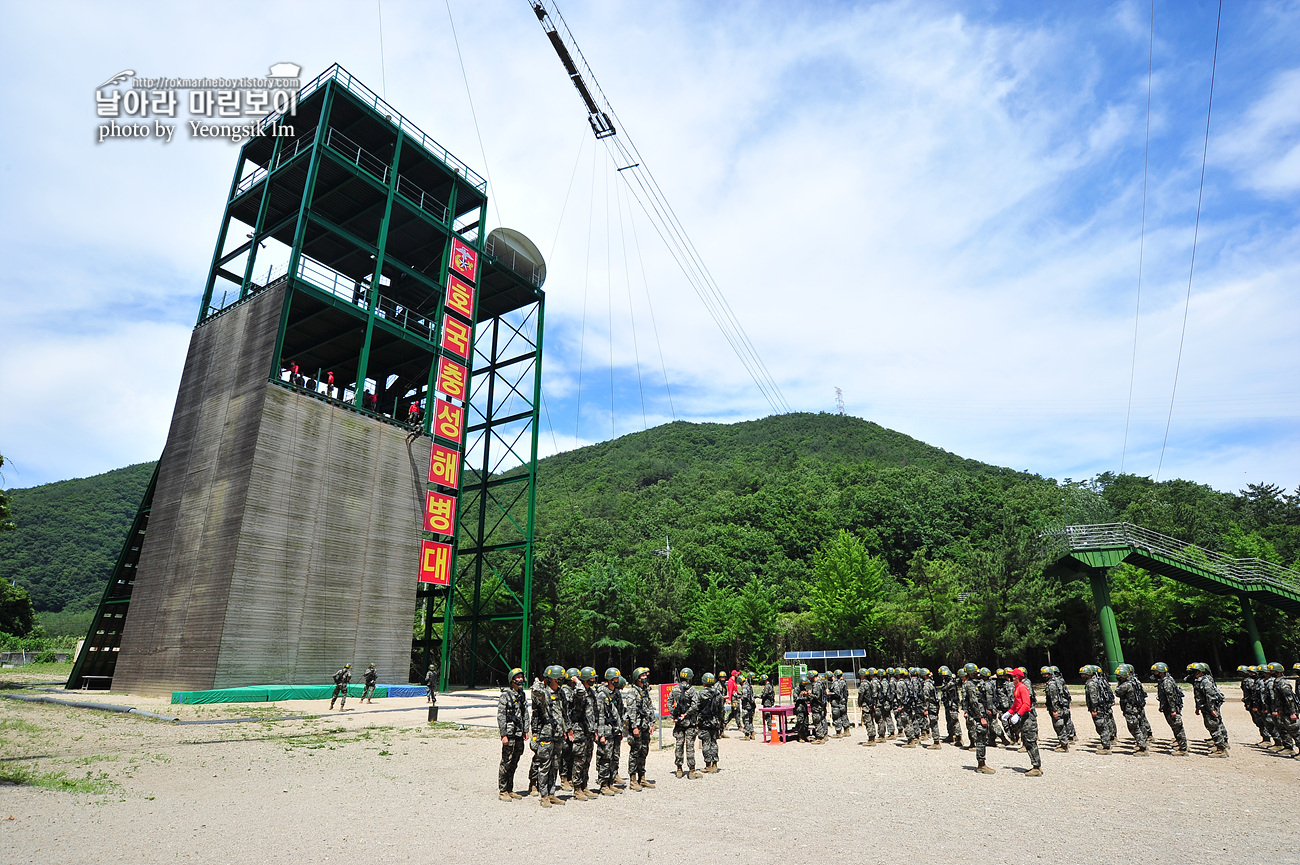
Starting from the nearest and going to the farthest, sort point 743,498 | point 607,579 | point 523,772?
point 523,772 → point 607,579 → point 743,498

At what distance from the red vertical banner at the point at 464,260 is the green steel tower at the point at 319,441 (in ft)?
0.39

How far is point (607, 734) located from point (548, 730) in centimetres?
131

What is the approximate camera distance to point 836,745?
18.9 meters

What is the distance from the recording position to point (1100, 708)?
1599 cm

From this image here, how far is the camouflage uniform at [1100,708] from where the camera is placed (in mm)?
15773

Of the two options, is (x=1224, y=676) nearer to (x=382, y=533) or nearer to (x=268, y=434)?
(x=382, y=533)

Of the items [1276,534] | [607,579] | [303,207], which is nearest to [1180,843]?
[303,207]

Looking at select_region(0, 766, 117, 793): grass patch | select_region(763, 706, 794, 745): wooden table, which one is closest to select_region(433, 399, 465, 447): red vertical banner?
select_region(763, 706, 794, 745): wooden table

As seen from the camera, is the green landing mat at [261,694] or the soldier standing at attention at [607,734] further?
the green landing mat at [261,694]

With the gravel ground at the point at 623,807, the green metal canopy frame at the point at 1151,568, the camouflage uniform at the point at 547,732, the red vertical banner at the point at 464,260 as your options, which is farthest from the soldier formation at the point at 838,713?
the red vertical banner at the point at 464,260

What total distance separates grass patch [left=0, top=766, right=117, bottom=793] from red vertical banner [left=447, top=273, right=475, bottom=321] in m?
28.8

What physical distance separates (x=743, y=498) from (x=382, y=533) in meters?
63.4

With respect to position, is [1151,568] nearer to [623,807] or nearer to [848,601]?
[848,601]

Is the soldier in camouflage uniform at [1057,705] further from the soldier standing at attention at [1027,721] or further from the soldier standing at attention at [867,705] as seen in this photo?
the soldier standing at attention at [867,705]
